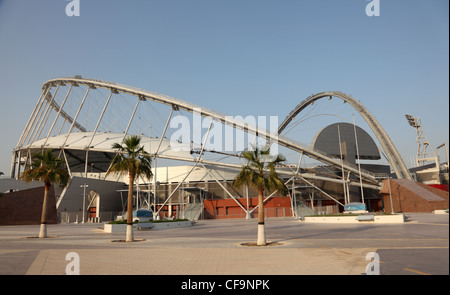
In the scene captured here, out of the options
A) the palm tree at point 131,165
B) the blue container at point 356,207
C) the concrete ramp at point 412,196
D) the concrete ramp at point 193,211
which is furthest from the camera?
the concrete ramp at point 193,211

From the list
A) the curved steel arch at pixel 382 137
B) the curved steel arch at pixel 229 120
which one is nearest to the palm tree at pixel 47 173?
the curved steel arch at pixel 229 120

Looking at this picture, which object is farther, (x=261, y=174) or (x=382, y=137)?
(x=382, y=137)

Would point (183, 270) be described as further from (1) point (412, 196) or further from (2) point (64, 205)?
(2) point (64, 205)

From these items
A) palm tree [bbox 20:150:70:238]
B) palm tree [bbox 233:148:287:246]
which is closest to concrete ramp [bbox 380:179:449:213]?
palm tree [bbox 233:148:287:246]

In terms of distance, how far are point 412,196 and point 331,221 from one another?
924 inches

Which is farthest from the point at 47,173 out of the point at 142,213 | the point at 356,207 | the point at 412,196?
the point at 412,196

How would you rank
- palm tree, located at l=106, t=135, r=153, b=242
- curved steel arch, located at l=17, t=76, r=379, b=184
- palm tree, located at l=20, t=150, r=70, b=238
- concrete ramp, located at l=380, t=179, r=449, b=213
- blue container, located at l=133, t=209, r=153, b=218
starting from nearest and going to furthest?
1. palm tree, located at l=106, t=135, r=153, b=242
2. palm tree, located at l=20, t=150, r=70, b=238
3. blue container, located at l=133, t=209, r=153, b=218
4. concrete ramp, located at l=380, t=179, r=449, b=213
5. curved steel arch, located at l=17, t=76, r=379, b=184

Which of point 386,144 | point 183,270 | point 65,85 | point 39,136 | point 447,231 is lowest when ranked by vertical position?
point 183,270

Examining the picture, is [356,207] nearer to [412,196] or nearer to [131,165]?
[412,196]

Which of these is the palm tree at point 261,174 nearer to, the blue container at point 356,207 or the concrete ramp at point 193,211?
the blue container at point 356,207

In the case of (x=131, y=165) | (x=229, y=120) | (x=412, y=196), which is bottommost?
(x=412, y=196)

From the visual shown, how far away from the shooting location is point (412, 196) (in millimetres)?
58156

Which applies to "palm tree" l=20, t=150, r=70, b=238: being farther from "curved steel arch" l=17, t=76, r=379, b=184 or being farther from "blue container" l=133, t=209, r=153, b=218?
"curved steel arch" l=17, t=76, r=379, b=184
